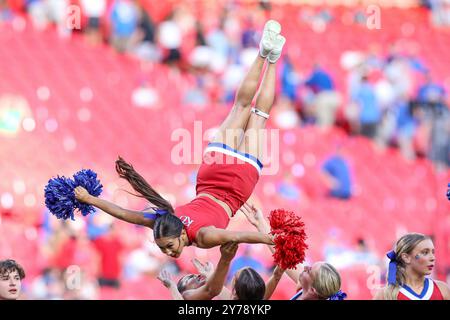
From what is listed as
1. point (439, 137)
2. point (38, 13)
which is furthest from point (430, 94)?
point (38, 13)

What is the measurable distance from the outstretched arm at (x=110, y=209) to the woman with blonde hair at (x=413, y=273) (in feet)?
4.69

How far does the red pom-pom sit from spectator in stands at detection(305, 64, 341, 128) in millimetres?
6657

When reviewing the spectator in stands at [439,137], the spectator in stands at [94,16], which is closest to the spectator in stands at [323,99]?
the spectator in stands at [439,137]

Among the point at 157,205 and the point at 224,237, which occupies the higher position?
the point at 157,205

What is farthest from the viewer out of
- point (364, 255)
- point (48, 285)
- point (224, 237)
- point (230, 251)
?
point (364, 255)

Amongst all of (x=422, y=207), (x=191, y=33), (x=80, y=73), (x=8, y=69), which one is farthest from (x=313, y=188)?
(x=8, y=69)

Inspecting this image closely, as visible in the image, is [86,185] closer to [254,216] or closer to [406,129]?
[254,216]

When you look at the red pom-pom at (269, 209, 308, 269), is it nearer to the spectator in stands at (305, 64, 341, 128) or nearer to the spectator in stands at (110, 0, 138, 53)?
the spectator in stands at (305, 64, 341, 128)

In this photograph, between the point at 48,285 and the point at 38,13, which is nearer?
the point at 48,285

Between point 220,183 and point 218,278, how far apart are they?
41.9 inches

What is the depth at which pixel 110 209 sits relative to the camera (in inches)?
213

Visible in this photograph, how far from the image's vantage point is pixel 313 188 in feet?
35.7

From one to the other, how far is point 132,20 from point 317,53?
95.1 inches

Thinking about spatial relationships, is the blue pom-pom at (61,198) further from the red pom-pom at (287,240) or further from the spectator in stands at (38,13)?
the spectator in stands at (38,13)
